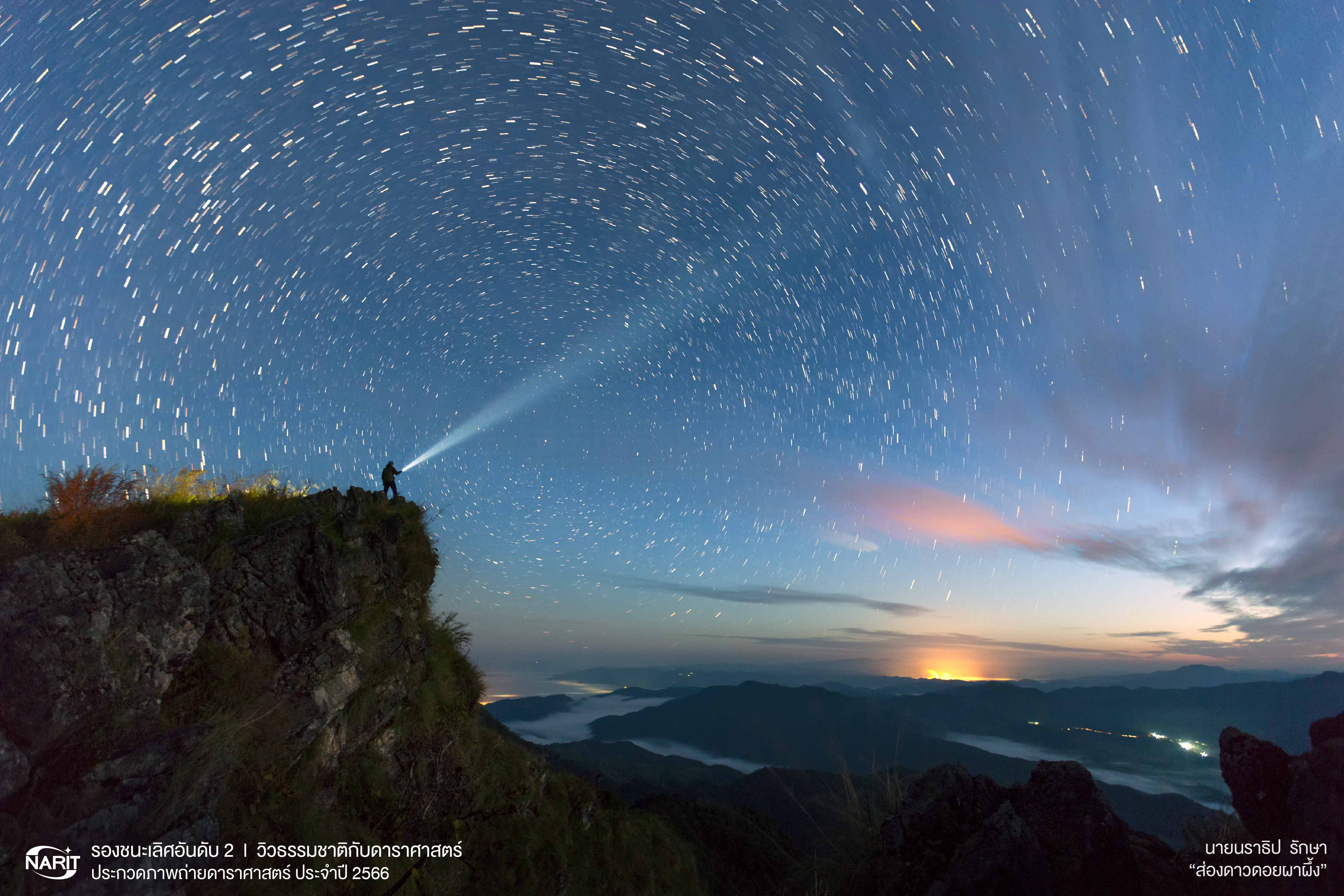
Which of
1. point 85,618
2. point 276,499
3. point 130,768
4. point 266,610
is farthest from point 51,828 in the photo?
point 276,499

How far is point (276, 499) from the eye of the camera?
15922 mm

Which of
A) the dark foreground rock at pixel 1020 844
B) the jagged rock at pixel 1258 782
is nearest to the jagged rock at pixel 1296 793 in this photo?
the jagged rock at pixel 1258 782

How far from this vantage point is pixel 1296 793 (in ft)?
30.1

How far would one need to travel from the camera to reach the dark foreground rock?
9.12 meters

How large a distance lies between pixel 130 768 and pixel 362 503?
11798 millimetres

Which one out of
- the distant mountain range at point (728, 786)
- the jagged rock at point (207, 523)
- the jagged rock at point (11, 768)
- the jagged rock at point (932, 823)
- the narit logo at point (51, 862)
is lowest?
the distant mountain range at point (728, 786)

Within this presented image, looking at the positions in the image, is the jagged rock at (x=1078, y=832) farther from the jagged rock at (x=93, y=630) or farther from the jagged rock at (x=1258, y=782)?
the jagged rock at (x=93, y=630)

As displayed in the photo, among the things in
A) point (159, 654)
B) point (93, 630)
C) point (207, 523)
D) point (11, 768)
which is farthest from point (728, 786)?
point (11, 768)

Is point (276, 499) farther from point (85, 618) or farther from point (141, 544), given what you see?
point (85, 618)

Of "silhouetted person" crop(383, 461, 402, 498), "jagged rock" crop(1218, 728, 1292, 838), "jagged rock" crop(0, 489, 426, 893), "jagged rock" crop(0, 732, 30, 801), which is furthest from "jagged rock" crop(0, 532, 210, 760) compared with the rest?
"jagged rock" crop(1218, 728, 1292, 838)

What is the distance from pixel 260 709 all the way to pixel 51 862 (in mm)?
4653

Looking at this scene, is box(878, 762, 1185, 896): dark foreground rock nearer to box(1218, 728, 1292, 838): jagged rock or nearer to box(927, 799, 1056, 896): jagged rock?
box(927, 799, 1056, 896): jagged rock

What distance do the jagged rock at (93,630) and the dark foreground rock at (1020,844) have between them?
42.6ft

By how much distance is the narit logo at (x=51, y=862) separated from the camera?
615 centimetres
